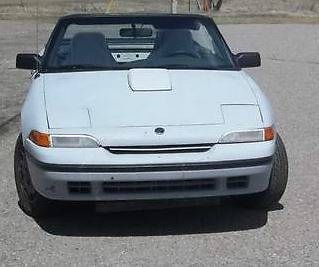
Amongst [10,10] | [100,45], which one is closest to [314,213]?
[100,45]

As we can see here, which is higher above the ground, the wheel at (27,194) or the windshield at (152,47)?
the windshield at (152,47)

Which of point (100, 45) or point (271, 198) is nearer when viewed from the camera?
point (271, 198)

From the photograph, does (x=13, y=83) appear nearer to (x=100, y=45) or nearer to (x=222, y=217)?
(x=100, y=45)

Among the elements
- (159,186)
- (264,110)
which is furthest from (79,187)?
(264,110)

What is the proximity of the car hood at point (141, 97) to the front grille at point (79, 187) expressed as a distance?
39 cm

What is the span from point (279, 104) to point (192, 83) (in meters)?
4.77

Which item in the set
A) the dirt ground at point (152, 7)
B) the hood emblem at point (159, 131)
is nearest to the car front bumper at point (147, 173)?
the hood emblem at point (159, 131)

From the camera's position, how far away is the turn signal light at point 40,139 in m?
4.51

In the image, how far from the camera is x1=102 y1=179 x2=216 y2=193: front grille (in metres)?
4.45

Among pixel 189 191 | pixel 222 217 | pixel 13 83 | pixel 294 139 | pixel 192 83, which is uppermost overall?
pixel 192 83

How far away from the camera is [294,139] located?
7.57 metres

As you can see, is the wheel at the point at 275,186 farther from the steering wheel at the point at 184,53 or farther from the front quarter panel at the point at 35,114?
the front quarter panel at the point at 35,114

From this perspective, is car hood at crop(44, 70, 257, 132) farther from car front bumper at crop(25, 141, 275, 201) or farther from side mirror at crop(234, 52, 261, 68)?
side mirror at crop(234, 52, 261, 68)

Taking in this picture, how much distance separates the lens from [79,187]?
4484mm
